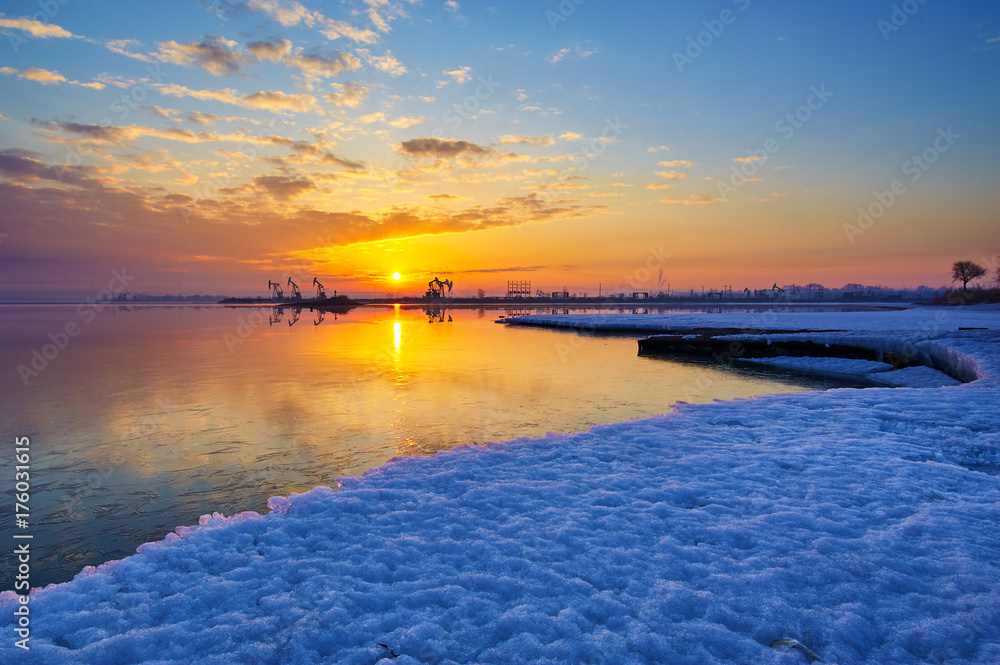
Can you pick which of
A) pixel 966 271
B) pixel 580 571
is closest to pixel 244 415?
pixel 580 571

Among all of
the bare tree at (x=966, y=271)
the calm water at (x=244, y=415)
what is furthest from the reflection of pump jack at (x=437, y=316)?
the bare tree at (x=966, y=271)

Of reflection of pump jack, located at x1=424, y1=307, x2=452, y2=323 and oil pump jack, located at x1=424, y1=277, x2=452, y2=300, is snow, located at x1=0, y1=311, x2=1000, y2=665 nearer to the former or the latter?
reflection of pump jack, located at x1=424, y1=307, x2=452, y2=323

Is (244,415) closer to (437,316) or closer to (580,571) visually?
(580,571)

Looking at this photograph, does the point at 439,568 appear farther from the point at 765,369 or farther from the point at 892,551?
the point at 765,369

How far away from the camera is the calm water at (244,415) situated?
6.34 meters

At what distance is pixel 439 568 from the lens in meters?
4.45

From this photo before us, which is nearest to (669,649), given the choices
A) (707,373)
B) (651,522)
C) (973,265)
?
(651,522)

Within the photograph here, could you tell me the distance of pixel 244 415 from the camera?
11.2 meters

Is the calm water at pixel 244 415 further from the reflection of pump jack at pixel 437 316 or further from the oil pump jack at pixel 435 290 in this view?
the oil pump jack at pixel 435 290

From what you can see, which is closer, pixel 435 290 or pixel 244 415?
pixel 244 415

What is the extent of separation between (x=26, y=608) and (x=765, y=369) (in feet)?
73.5

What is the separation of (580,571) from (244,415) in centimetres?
977

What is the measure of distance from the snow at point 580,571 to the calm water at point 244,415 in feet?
4.32

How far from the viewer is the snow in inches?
135
